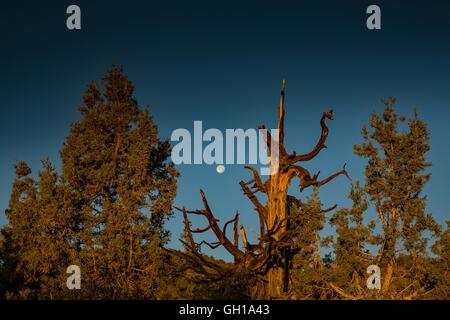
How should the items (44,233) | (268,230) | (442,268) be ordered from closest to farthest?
(268,230) < (442,268) < (44,233)

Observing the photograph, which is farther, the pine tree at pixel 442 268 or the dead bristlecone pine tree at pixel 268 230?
the pine tree at pixel 442 268

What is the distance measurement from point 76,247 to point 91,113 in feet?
26.4

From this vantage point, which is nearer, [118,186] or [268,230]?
[268,230]

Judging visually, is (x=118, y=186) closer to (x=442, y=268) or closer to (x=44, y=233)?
(x=44, y=233)

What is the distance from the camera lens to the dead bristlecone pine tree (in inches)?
471

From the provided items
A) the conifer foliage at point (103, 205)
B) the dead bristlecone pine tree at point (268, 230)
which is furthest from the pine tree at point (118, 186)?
the dead bristlecone pine tree at point (268, 230)

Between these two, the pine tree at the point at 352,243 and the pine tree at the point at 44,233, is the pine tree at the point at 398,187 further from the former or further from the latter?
the pine tree at the point at 44,233

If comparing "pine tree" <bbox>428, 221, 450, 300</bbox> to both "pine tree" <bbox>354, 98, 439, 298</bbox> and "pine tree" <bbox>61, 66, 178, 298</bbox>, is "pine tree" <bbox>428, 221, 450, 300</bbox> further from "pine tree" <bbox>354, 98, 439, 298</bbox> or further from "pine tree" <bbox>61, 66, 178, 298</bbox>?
"pine tree" <bbox>61, 66, 178, 298</bbox>

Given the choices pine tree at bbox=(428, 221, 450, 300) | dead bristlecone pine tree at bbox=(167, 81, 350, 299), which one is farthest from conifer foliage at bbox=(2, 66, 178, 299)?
pine tree at bbox=(428, 221, 450, 300)

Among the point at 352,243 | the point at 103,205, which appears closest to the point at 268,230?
the point at 352,243

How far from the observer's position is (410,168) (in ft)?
64.7

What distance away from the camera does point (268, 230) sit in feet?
38.1

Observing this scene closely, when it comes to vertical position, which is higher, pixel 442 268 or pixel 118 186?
pixel 118 186

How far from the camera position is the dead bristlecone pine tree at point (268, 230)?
12.0 metres
